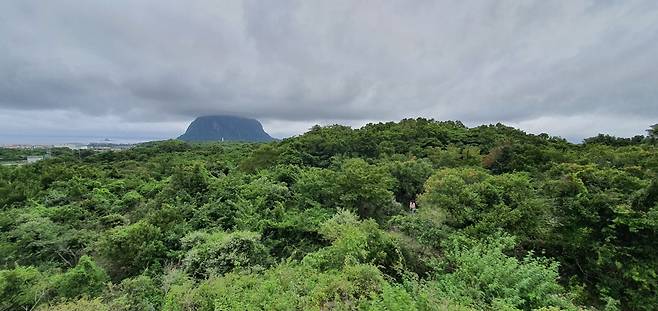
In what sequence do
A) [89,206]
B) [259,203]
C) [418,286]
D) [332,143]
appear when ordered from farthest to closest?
1. [332,143]
2. [89,206]
3. [259,203]
4. [418,286]

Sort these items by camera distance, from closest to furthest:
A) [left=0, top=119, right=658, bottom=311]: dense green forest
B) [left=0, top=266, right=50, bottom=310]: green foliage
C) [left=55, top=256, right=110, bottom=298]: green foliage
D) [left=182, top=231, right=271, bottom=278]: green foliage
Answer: [left=0, top=119, right=658, bottom=311]: dense green forest
[left=0, top=266, right=50, bottom=310]: green foliage
[left=55, top=256, right=110, bottom=298]: green foliage
[left=182, top=231, right=271, bottom=278]: green foliage

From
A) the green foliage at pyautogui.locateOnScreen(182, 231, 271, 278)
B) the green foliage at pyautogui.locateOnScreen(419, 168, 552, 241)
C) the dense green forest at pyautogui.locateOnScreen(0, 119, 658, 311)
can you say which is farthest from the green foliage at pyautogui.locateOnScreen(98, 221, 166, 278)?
the green foliage at pyautogui.locateOnScreen(419, 168, 552, 241)

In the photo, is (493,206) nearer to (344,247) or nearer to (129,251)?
(344,247)

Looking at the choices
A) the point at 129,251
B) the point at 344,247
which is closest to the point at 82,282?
the point at 129,251

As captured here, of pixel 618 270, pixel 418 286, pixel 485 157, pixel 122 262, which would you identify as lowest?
pixel 122 262

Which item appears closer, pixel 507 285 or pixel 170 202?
pixel 507 285

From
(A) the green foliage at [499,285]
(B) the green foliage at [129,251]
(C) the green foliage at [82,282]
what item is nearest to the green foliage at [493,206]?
(A) the green foliage at [499,285]

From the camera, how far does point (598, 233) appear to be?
36.9 feet

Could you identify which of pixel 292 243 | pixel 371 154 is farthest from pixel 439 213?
pixel 371 154

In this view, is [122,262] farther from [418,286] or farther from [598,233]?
[598,233]

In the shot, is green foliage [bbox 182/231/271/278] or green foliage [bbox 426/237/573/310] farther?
green foliage [bbox 182/231/271/278]

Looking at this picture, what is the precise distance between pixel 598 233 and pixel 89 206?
23.9m

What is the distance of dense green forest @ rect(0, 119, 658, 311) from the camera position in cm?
685

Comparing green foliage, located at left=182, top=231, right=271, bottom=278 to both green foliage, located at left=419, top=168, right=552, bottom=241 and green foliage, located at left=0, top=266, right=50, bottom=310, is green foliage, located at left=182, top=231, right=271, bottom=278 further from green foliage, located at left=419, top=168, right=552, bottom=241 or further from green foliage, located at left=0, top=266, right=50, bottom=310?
green foliage, located at left=419, top=168, right=552, bottom=241
